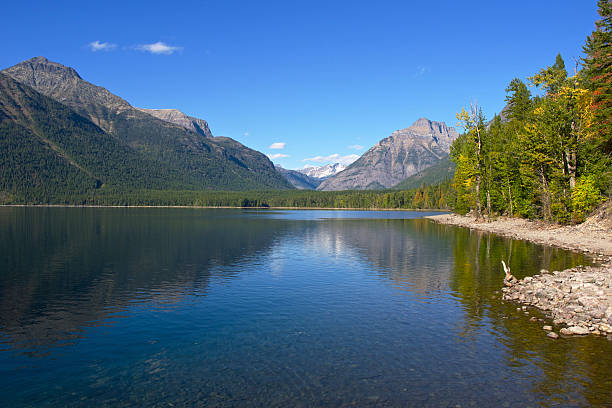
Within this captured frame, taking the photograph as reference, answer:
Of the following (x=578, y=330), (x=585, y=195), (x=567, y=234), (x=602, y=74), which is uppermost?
(x=602, y=74)

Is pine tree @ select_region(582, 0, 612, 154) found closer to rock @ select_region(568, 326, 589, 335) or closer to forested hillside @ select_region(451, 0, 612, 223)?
forested hillside @ select_region(451, 0, 612, 223)

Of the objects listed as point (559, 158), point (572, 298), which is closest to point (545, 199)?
point (559, 158)

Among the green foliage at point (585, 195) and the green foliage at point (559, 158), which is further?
the green foliage at point (559, 158)

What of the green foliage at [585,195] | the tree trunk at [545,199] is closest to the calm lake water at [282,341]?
the green foliage at [585,195]

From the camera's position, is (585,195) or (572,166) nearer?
(585,195)

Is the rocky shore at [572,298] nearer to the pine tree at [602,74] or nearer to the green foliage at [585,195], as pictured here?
the green foliage at [585,195]

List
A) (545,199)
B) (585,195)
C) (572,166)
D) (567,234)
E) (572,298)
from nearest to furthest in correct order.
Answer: (572,298), (585,195), (567,234), (572,166), (545,199)

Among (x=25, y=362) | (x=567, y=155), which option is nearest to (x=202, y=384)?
(x=25, y=362)

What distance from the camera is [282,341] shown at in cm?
2078

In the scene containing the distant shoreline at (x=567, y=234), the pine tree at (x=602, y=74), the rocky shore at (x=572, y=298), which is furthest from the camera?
the pine tree at (x=602, y=74)

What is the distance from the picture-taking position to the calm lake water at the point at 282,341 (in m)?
15.1

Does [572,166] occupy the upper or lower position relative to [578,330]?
upper

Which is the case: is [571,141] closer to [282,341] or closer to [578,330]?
[578,330]

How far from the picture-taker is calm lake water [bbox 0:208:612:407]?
596 inches
